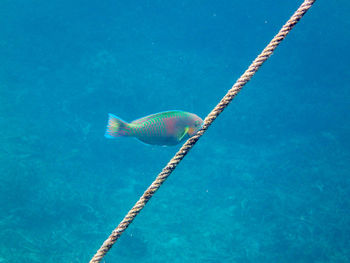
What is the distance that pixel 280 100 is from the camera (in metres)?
25.0

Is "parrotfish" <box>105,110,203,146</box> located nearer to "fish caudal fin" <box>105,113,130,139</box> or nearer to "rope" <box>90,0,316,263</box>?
"fish caudal fin" <box>105,113,130,139</box>

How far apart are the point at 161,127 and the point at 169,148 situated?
1533 centimetres

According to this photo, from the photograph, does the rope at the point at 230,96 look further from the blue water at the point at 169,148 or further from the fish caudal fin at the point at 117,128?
the blue water at the point at 169,148

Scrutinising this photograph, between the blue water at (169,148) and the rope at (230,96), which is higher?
the rope at (230,96)

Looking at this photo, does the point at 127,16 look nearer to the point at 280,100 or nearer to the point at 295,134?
the point at 280,100

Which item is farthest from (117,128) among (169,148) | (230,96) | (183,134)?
(169,148)

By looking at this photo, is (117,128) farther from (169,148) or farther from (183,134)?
(169,148)

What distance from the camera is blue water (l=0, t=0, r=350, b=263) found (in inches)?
478

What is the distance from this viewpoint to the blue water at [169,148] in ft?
39.8

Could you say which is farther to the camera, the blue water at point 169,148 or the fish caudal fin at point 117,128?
the blue water at point 169,148

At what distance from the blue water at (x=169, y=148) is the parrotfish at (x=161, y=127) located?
383 inches

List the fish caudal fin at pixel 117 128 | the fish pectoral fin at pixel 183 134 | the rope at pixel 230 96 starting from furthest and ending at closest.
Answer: the fish pectoral fin at pixel 183 134 < the fish caudal fin at pixel 117 128 < the rope at pixel 230 96

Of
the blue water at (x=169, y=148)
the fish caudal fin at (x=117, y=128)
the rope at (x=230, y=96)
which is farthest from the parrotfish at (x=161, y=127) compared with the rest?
the blue water at (x=169, y=148)

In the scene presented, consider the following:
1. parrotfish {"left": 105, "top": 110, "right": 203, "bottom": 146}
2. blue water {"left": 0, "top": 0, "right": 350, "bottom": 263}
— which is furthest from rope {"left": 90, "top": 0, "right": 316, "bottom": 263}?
blue water {"left": 0, "top": 0, "right": 350, "bottom": 263}
